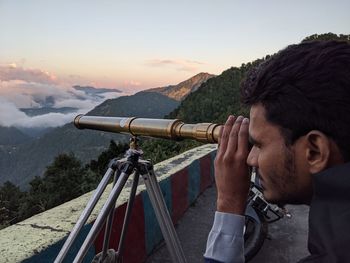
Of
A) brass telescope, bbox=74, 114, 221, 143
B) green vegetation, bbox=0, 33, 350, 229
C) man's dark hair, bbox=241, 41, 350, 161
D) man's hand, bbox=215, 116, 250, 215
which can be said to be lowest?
green vegetation, bbox=0, 33, 350, 229

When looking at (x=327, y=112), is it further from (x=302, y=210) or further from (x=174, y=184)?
(x=302, y=210)

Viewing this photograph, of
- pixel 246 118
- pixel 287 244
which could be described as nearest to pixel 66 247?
pixel 246 118

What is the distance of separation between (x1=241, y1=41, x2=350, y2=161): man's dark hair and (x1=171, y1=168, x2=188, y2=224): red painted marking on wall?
3861 mm

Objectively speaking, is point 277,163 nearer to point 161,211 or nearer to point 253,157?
point 253,157

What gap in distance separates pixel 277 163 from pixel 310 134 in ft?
0.50

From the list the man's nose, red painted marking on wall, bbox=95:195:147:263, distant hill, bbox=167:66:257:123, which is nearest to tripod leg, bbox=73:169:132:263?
the man's nose

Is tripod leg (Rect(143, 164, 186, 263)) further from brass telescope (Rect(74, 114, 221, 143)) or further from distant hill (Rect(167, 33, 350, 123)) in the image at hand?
distant hill (Rect(167, 33, 350, 123))

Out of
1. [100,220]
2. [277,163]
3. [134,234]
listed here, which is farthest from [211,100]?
[277,163]

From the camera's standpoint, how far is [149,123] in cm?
222

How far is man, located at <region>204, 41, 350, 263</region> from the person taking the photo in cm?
107

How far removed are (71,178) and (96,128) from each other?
3037 centimetres

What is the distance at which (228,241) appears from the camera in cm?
147

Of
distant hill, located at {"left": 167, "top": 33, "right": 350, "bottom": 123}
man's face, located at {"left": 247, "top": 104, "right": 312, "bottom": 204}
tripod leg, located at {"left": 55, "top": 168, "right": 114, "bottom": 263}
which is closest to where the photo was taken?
man's face, located at {"left": 247, "top": 104, "right": 312, "bottom": 204}

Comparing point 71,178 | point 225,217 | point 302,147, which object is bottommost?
point 71,178
